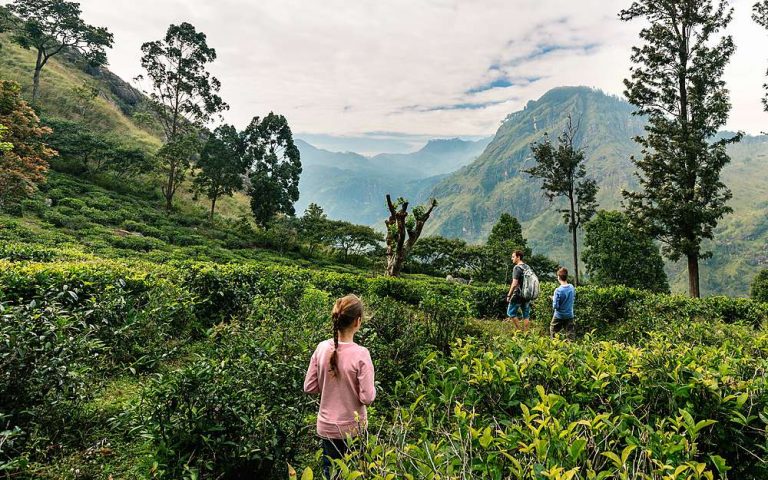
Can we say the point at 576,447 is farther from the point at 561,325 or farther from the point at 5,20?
the point at 5,20

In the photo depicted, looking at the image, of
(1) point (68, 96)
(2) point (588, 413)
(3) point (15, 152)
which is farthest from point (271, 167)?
(2) point (588, 413)

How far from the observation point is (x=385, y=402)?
5062 millimetres

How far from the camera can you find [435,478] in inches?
69.2

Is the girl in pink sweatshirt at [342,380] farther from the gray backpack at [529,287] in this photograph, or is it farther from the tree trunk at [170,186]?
the tree trunk at [170,186]

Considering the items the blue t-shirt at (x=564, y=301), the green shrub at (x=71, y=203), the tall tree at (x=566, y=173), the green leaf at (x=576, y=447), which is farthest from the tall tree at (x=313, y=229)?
the green leaf at (x=576, y=447)

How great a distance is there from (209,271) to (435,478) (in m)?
8.59

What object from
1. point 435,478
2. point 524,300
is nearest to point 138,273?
point 435,478

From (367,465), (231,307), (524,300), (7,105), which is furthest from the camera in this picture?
(7,105)

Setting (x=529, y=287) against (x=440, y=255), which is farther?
(x=440, y=255)

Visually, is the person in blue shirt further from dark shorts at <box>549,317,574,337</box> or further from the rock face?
the rock face

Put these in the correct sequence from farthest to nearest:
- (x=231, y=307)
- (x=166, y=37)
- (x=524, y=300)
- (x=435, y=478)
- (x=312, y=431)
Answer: (x=166, y=37) → (x=524, y=300) → (x=231, y=307) → (x=312, y=431) → (x=435, y=478)

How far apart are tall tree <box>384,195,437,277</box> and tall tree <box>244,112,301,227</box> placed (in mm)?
24782

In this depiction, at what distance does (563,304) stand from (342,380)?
767cm

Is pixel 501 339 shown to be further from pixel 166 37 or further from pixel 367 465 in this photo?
pixel 166 37
